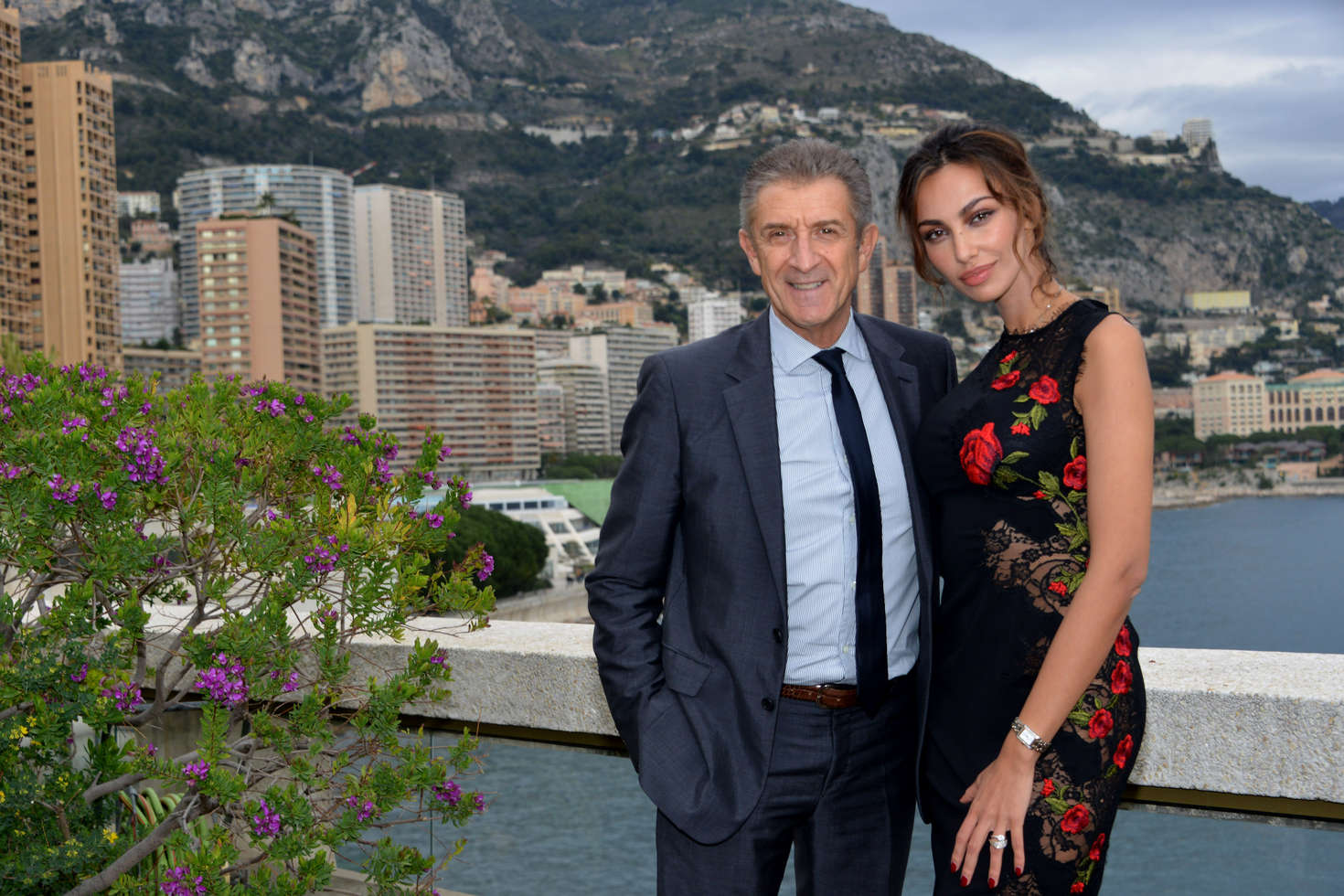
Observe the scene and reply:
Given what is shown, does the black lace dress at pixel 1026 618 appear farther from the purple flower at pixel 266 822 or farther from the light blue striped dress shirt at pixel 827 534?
the purple flower at pixel 266 822

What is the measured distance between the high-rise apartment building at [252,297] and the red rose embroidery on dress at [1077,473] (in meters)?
74.6

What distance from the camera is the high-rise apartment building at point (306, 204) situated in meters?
88.1

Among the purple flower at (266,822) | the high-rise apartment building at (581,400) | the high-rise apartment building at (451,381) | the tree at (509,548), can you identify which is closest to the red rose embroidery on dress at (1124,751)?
the purple flower at (266,822)

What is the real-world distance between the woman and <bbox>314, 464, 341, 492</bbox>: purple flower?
3.11 feet

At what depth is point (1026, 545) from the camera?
4.15 feet

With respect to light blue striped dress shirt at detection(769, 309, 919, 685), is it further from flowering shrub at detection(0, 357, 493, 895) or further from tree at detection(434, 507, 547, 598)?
tree at detection(434, 507, 547, 598)

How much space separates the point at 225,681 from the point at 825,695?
2.65 feet

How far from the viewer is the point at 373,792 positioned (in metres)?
1.66

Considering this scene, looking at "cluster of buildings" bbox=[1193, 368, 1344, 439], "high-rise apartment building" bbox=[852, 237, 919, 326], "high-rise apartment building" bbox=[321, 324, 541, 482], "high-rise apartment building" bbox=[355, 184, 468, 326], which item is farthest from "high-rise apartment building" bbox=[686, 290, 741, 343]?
"cluster of buildings" bbox=[1193, 368, 1344, 439]

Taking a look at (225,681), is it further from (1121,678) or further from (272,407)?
(1121,678)

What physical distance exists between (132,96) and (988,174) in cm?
10019

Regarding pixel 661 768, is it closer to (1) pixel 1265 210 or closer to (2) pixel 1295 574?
(2) pixel 1295 574

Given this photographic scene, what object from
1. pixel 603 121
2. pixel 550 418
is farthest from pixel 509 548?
pixel 603 121

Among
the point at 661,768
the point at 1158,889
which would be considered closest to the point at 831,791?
the point at 661,768
